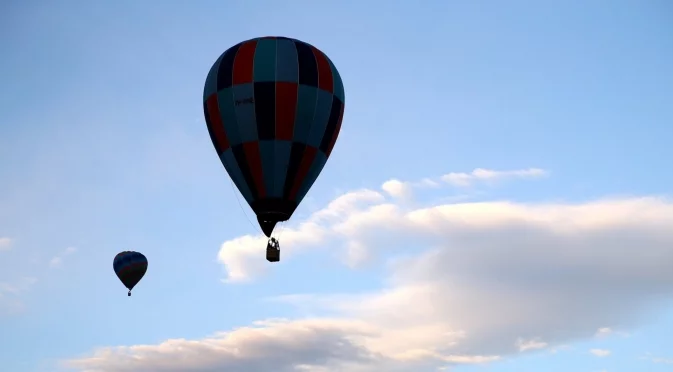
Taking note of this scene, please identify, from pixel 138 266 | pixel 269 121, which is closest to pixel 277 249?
pixel 269 121

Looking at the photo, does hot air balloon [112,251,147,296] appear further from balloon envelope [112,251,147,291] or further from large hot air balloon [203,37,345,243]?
large hot air balloon [203,37,345,243]

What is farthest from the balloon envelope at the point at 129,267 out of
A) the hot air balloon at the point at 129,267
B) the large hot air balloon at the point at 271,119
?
the large hot air balloon at the point at 271,119

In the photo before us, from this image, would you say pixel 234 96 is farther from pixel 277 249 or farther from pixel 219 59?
pixel 277 249

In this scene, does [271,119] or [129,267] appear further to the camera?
[129,267]

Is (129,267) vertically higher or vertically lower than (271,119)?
higher

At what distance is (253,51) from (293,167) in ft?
20.2

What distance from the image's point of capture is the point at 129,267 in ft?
249

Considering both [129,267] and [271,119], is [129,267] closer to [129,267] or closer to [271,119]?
[129,267]

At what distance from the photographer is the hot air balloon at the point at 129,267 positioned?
75.6 metres

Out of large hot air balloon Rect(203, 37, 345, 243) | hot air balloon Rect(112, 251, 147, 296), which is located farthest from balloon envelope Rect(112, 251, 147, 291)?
large hot air balloon Rect(203, 37, 345, 243)

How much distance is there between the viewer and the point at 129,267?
75.9m

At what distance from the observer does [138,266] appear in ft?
250

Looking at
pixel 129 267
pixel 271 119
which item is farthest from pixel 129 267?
pixel 271 119

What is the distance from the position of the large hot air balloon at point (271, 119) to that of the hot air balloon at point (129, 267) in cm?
2852
